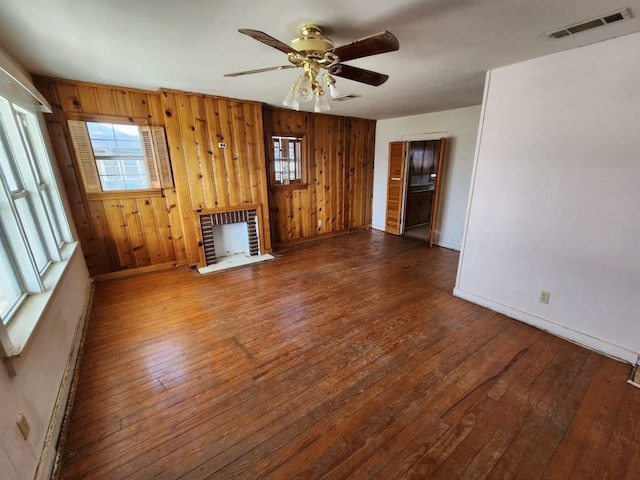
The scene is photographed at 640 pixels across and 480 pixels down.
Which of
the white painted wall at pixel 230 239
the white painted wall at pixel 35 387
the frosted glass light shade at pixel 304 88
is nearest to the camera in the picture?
the white painted wall at pixel 35 387

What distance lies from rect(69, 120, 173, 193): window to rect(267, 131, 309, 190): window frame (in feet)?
5.37

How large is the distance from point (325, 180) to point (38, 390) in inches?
189

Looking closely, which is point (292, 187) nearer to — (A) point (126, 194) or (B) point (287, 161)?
(B) point (287, 161)

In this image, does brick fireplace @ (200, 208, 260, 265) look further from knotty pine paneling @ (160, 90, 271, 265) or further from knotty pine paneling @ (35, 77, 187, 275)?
knotty pine paneling @ (35, 77, 187, 275)

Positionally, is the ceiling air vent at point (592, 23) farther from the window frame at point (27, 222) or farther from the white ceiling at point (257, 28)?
the window frame at point (27, 222)

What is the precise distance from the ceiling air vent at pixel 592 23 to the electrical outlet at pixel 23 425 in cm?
389

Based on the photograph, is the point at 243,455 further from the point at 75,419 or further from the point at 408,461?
the point at 75,419

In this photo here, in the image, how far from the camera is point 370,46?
5.07 ft

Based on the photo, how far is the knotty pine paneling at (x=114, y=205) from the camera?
10.3 ft

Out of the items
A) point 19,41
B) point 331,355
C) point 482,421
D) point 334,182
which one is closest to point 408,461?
point 482,421

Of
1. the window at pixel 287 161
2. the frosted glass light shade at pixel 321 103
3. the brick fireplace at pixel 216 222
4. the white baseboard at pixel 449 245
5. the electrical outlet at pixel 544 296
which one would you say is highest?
the frosted glass light shade at pixel 321 103

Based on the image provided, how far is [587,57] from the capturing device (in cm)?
206

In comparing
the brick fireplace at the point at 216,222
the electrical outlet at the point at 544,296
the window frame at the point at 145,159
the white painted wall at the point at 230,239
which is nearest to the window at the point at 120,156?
the window frame at the point at 145,159

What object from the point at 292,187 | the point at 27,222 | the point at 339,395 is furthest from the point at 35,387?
the point at 292,187
